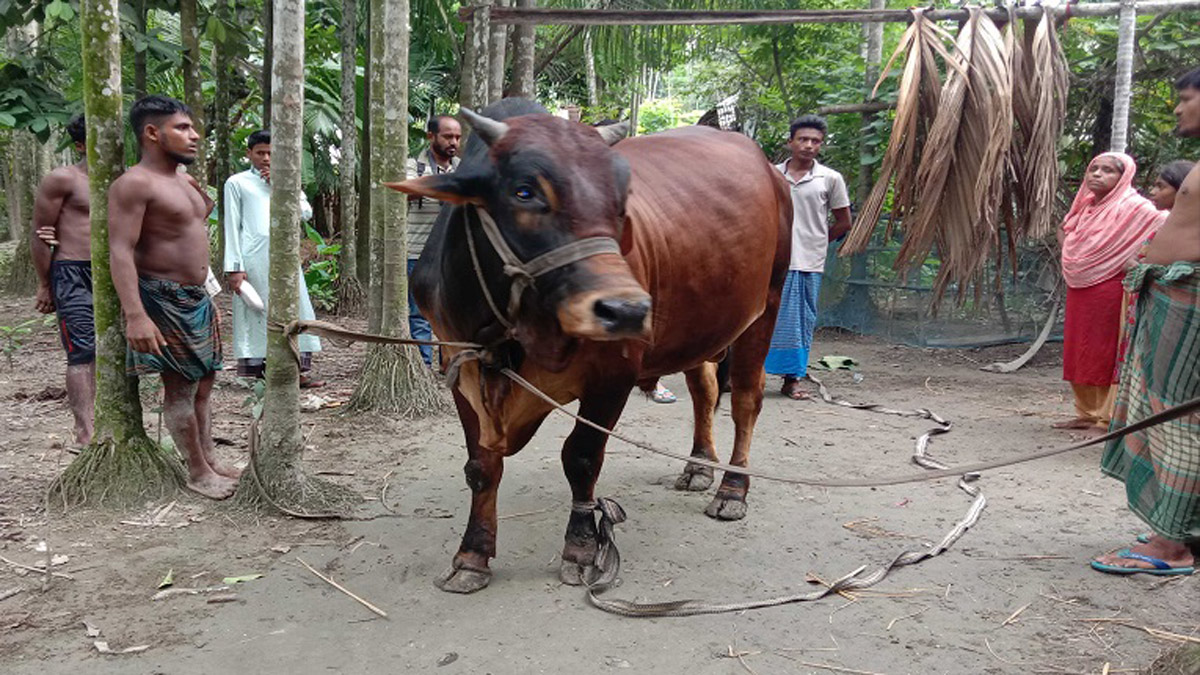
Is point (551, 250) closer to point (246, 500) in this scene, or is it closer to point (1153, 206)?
point (246, 500)

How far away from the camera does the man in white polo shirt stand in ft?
22.4

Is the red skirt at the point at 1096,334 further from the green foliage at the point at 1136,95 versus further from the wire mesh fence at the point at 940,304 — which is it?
the green foliage at the point at 1136,95

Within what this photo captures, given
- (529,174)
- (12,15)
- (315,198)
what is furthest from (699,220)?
(315,198)

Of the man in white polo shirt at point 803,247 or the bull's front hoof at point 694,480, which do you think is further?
the man in white polo shirt at point 803,247

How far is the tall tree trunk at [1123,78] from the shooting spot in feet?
19.5

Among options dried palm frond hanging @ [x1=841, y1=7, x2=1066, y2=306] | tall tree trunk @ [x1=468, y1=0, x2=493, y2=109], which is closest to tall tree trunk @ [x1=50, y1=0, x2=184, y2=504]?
tall tree trunk @ [x1=468, y1=0, x2=493, y2=109]

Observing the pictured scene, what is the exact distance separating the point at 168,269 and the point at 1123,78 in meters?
5.88

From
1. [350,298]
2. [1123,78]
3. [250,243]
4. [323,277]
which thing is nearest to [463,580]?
[250,243]

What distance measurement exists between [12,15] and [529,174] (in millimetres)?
4421

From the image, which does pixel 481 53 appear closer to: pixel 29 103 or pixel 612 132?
pixel 29 103

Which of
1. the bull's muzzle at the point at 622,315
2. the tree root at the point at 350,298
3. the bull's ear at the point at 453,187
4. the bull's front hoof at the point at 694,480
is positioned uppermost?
the bull's ear at the point at 453,187

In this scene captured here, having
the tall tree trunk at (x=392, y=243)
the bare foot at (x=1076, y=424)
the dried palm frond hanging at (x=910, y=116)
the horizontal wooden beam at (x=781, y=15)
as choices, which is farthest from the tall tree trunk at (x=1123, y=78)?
the tall tree trunk at (x=392, y=243)

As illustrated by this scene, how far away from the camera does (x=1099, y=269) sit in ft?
19.2

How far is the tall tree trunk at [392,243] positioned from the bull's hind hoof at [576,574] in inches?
104
